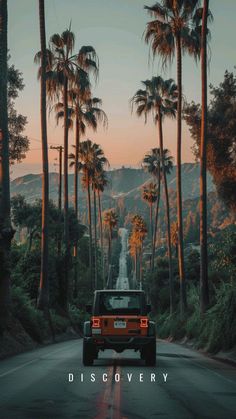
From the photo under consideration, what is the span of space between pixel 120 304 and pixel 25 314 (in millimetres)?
13405

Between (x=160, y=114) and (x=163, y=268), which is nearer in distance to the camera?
(x=160, y=114)

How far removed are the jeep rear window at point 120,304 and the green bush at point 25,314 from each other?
12239 millimetres

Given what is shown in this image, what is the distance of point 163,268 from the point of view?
84.8 meters

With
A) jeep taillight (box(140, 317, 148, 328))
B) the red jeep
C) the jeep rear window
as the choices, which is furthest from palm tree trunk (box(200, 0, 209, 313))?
jeep taillight (box(140, 317, 148, 328))

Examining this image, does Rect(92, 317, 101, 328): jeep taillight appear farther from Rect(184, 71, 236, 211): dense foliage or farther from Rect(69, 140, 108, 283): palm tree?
Rect(69, 140, 108, 283): palm tree

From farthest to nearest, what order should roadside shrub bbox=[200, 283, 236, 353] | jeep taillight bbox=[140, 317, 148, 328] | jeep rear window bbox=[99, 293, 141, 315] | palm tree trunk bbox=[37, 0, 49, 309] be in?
palm tree trunk bbox=[37, 0, 49, 309], roadside shrub bbox=[200, 283, 236, 353], jeep rear window bbox=[99, 293, 141, 315], jeep taillight bbox=[140, 317, 148, 328]

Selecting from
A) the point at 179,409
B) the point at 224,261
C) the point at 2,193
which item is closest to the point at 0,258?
the point at 2,193

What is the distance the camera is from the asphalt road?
11.1 meters

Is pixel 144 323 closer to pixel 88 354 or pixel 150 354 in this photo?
pixel 150 354

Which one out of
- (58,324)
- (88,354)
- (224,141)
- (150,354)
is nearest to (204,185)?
(224,141)

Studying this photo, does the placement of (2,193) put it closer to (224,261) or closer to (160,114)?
(224,261)

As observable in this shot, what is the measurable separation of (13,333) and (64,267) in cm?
2413

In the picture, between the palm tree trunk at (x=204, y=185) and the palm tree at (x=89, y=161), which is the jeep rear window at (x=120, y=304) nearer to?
the palm tree trunk at (x=204, y=185)

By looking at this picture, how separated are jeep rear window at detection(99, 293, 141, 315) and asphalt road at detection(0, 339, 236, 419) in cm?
154
